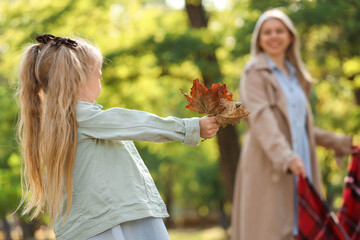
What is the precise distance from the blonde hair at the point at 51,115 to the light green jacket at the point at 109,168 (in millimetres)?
47

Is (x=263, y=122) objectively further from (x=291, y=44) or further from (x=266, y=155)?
(x=291, y=44)

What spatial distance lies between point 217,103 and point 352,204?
2.33 metres

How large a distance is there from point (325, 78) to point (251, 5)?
3.88 meters

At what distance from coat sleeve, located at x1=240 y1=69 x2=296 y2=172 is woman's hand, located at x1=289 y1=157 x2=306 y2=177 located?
0.11 feet

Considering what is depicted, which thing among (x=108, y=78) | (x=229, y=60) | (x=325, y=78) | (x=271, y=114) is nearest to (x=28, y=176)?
(x=271, y=114)

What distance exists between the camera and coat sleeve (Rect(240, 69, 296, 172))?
3.85 meters

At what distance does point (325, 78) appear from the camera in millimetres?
10266

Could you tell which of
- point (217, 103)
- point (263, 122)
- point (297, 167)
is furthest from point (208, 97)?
point (263, 122)

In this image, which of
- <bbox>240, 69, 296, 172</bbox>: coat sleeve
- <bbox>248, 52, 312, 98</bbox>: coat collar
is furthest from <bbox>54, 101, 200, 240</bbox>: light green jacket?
<bbox>248, 52, 312, 98</bbox>: coat collar

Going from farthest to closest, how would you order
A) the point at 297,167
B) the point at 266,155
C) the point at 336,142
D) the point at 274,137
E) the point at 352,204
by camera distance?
the point at 336,142, the point at 266,155, the point at 352,204, the point at 274,137, the point at 297,167

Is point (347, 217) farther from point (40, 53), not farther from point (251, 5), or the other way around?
point (251, 5)

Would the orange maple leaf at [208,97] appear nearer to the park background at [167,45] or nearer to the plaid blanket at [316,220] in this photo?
the plaid blanket at [316,220]

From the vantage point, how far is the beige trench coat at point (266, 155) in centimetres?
408

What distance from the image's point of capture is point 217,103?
2141mm
